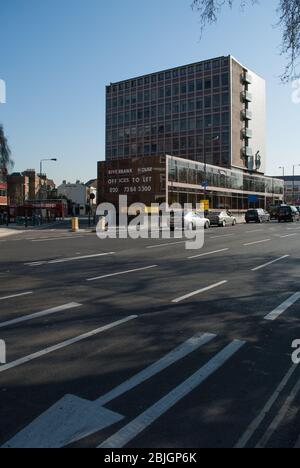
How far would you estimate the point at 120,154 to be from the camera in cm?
10219

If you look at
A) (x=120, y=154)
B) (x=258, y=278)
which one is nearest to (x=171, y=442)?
(x=258, y=278)

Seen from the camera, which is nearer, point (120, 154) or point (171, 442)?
point (171, 442)

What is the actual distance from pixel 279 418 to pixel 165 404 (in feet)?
3.32

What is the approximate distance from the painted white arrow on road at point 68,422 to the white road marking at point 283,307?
12.0 ft

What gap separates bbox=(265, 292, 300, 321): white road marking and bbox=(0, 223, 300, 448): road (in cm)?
7

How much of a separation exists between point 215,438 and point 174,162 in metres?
54.2

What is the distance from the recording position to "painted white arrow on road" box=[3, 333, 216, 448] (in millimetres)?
3488

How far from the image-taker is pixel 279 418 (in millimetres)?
3936

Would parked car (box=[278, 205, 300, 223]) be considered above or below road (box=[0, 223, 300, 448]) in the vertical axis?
above

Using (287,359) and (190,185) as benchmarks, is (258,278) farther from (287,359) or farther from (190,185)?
(190,185)

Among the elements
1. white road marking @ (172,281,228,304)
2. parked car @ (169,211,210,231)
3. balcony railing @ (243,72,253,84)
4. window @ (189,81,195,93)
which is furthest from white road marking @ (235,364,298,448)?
balcony railing @ (243,72,253,84)

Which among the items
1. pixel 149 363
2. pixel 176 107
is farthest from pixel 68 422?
pixel 176 107

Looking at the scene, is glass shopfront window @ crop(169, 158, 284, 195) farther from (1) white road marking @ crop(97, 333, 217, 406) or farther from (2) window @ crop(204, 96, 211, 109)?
(1) white road marking @ crop(97, 333, 217, 406)

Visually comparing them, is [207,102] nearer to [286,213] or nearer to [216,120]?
[216,120]
